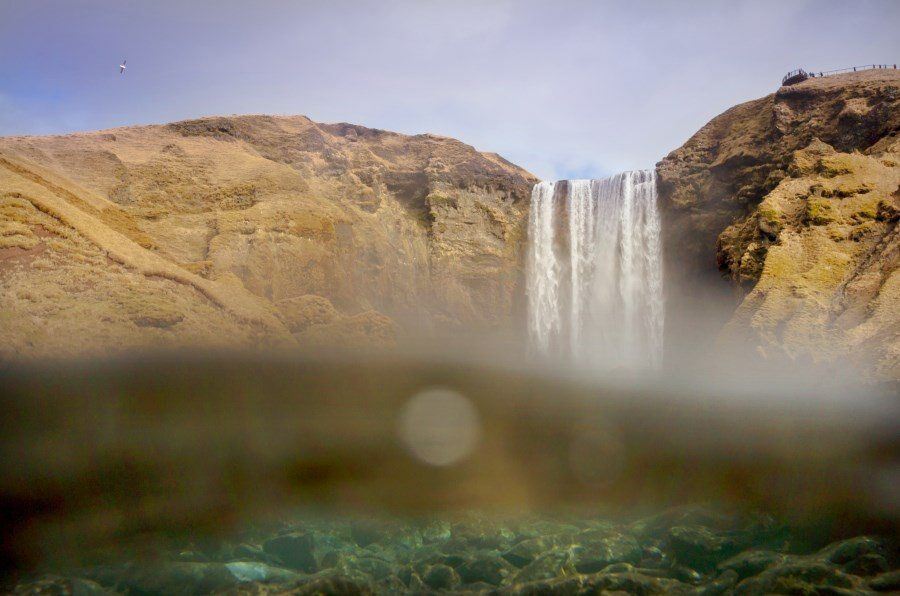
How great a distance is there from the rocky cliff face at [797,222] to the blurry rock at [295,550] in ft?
49.1

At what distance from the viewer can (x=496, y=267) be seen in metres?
32.8

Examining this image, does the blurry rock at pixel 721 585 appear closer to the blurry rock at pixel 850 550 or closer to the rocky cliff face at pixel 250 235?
the blurry rock at pixel 850 550

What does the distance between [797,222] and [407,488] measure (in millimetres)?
19707

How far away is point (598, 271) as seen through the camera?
3095cm

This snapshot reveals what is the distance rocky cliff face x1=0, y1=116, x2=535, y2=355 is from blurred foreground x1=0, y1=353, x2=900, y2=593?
263cm

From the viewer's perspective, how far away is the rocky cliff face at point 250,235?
14852 millimetres

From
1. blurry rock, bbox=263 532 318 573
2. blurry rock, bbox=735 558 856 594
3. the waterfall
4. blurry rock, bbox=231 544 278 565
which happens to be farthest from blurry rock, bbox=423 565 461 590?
the waterfall

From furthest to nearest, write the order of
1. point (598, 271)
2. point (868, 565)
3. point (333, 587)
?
point (598, 271)
point (868, 565)
point (333, 587)

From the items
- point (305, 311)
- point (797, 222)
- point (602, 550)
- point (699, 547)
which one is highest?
point (797, 222)

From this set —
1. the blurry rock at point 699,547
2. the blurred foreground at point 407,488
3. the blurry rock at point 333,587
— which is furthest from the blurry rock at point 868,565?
the blurry rock at point 333,587

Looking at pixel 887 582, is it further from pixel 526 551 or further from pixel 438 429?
pixel 438 429

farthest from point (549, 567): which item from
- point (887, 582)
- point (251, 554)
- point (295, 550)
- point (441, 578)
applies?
point (251, 554)

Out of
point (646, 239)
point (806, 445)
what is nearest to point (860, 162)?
point (646, 239)

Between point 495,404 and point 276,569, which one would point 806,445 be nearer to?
point 495,404
